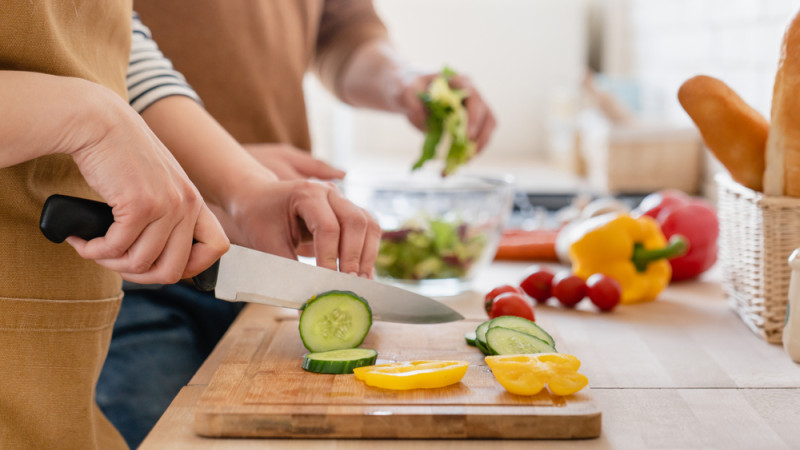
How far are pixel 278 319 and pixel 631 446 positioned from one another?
56 centimetres

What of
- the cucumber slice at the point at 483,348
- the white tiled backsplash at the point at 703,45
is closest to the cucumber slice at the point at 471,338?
the cucumber slice at the point at 483,348

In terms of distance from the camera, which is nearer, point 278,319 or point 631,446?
point 631,446

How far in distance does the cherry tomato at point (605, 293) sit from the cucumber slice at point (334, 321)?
0.46 m

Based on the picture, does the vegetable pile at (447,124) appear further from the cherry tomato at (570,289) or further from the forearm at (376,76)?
the cherry tomato at (570,289)

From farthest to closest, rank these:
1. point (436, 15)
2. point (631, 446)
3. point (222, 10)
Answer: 1. point (436, 15)
2. point (222, 10)
3. point (631, 446)

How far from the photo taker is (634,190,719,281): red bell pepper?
1531 mm

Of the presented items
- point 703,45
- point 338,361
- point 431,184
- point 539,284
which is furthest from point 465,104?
point 703,45

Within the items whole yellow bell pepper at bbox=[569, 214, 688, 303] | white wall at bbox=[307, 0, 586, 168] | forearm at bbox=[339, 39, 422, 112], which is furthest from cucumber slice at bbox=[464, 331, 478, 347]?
white wall at bbox=[307, 0, 586, 168]

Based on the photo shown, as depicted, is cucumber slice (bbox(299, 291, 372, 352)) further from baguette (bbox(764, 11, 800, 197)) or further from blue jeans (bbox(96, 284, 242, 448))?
baguette (bbox(764, 11, 800, 197))

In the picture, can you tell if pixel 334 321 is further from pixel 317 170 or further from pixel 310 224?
pixel 317 170

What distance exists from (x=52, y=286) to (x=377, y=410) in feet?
1.30

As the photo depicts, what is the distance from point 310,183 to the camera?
1.06 m

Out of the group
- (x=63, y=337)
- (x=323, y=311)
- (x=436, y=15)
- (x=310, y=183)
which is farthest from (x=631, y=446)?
(x=436, y=15)

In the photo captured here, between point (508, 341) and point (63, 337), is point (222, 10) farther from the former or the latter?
point (508, 341)
